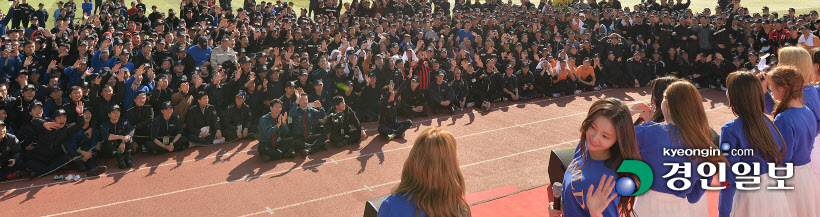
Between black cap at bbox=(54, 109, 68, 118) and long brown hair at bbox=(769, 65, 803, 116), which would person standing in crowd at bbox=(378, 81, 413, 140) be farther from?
long brown hair at bbox=(769, 65, 803, 116)

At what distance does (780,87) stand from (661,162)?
5.43 ft

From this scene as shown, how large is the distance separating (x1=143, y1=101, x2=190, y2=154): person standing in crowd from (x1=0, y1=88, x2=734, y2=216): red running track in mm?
162

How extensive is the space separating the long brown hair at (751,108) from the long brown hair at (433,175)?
2.25m

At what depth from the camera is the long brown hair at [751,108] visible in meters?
4.05

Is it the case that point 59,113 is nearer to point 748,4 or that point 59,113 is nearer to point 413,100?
point 413,100

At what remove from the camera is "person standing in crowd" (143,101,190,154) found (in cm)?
1030

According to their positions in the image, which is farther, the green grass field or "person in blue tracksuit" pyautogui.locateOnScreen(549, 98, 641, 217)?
the green grass field

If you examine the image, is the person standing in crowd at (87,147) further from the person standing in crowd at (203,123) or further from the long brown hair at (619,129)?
the long brown hair at (619,129)

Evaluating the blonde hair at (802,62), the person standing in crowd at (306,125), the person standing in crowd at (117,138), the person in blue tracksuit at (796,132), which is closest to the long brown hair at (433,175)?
the person in blue tracksuit at (796,132)

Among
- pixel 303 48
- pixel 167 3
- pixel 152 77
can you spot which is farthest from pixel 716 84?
pixel 167 3

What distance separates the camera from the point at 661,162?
3.69m

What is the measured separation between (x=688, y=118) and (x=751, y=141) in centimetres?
84

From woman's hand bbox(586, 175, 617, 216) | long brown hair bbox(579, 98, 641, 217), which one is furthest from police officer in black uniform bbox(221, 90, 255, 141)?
woman's hand bbox(586, 175, 617, 216)

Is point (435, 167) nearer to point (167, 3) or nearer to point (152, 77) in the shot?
point (152, 77)
